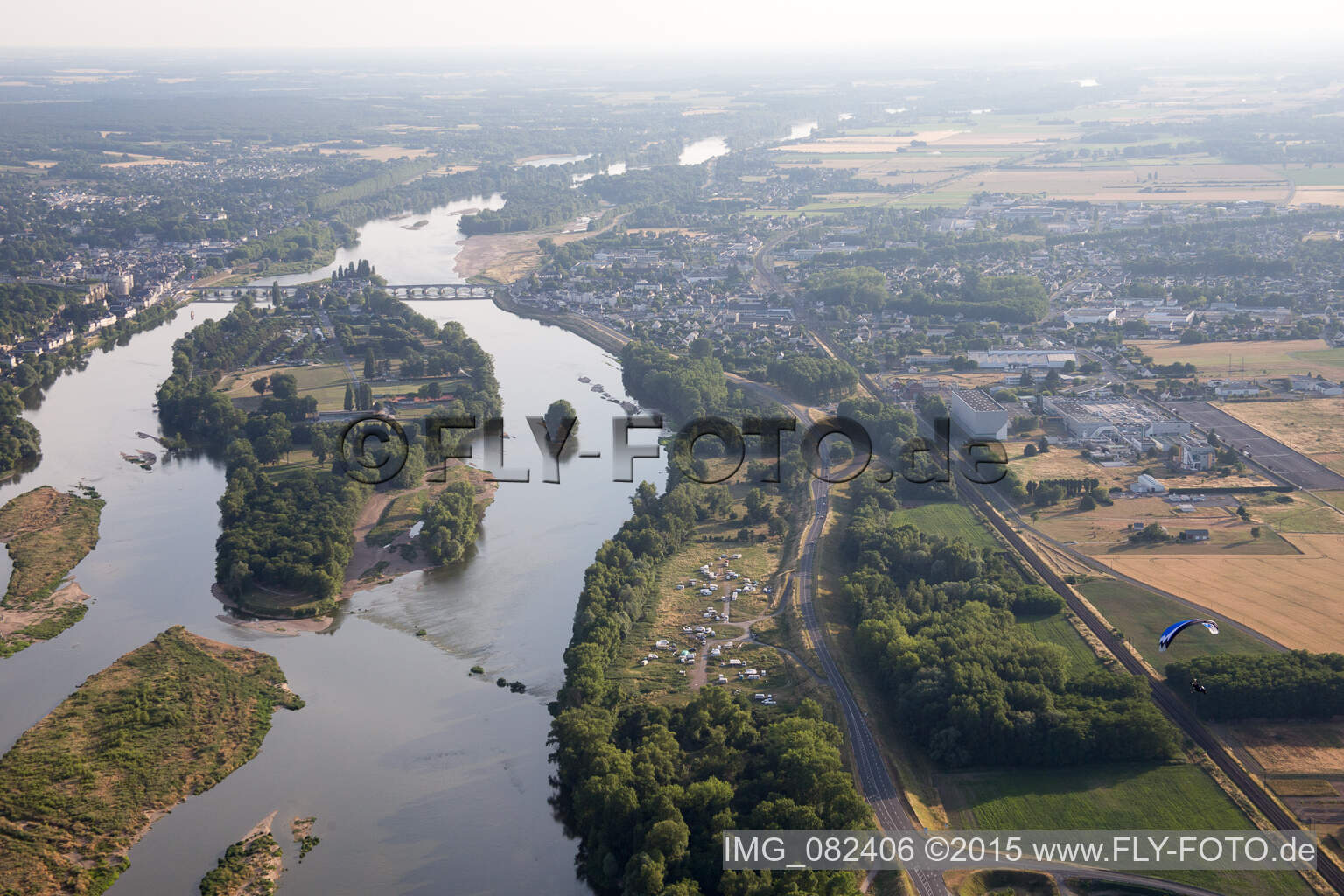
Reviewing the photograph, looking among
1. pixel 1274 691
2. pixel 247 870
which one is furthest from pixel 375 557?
pixel 1274 691

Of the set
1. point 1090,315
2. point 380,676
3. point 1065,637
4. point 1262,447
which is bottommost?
point 380,676

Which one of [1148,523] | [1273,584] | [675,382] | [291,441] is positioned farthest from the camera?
[675,382]

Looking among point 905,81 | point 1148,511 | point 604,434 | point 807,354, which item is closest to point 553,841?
point 1148,511

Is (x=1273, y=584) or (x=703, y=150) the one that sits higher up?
(x=703, y=150)

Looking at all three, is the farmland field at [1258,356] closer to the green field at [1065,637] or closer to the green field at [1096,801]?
the green field at [1065,637]

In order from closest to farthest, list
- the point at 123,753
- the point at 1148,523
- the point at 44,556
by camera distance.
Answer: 1. the point at 123,753
2. the point at 44,556
3. the point at 1148,523

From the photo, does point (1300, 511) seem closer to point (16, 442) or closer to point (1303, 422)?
point (1303, 422)

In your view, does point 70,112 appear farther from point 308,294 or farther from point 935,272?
point 935,272
